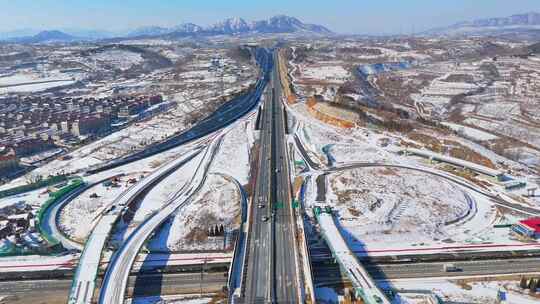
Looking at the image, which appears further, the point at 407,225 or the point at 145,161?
the point at 145,161

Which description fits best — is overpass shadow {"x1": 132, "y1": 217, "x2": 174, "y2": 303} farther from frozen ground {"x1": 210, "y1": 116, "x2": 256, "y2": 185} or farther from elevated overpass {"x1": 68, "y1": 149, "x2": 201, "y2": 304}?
frozen ground {"x1": 210, "y1": 116, "x2": 256, "y2": 185}

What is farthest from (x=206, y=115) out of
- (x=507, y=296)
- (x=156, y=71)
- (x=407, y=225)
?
(x=156, y=71)

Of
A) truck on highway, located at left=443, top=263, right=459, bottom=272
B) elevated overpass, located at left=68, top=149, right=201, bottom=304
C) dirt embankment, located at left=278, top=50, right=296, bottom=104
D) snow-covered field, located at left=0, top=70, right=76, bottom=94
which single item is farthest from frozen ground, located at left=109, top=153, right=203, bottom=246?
snow-covered field, located at left=0, top=70, right=76, bottom=94

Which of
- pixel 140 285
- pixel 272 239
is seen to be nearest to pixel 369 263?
pixel 272 239

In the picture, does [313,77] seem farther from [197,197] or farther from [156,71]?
[197,197]

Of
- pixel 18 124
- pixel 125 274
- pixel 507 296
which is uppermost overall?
pixel 18 124
